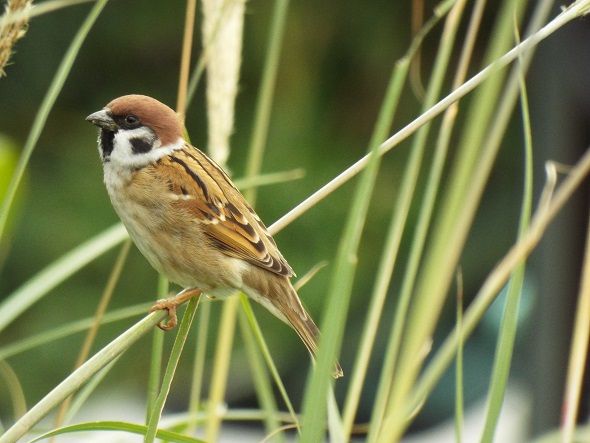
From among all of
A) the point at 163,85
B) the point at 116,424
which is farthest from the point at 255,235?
the point at 163,85

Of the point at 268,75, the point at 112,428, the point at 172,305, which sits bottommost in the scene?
the point at 112,428

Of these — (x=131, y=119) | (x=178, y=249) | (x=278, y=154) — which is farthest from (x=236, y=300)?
(x=278, y=154)

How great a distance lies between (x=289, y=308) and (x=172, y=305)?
1.03 feet

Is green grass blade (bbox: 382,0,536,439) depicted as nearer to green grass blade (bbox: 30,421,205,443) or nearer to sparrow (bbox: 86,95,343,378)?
green grass blade (bbox: 30,421,205,443)

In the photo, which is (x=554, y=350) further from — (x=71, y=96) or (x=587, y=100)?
(x=71, y=96)

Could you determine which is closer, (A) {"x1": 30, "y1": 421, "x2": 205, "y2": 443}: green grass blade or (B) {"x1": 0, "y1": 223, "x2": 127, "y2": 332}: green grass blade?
(A) {"x1": 30, "y1": 421, "x2": 205, "y2": 443}: green grass blade

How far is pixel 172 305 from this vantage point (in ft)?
6.25

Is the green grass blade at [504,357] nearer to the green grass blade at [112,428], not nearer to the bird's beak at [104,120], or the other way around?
the green grass blade at [112,428]

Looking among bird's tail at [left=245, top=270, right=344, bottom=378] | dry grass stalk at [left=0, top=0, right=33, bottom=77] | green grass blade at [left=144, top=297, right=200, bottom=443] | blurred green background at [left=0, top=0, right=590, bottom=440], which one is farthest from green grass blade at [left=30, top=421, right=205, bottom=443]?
blurred green background at [left=0, top=0, right=590, bottom=440]

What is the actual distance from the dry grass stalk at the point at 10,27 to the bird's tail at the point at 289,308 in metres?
0.82

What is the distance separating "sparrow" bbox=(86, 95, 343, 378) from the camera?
2.23 metres

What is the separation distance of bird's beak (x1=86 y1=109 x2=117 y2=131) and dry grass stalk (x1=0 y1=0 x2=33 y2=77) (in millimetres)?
767

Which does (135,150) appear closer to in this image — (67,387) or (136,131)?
(136,131)

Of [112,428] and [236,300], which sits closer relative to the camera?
[112,428]
